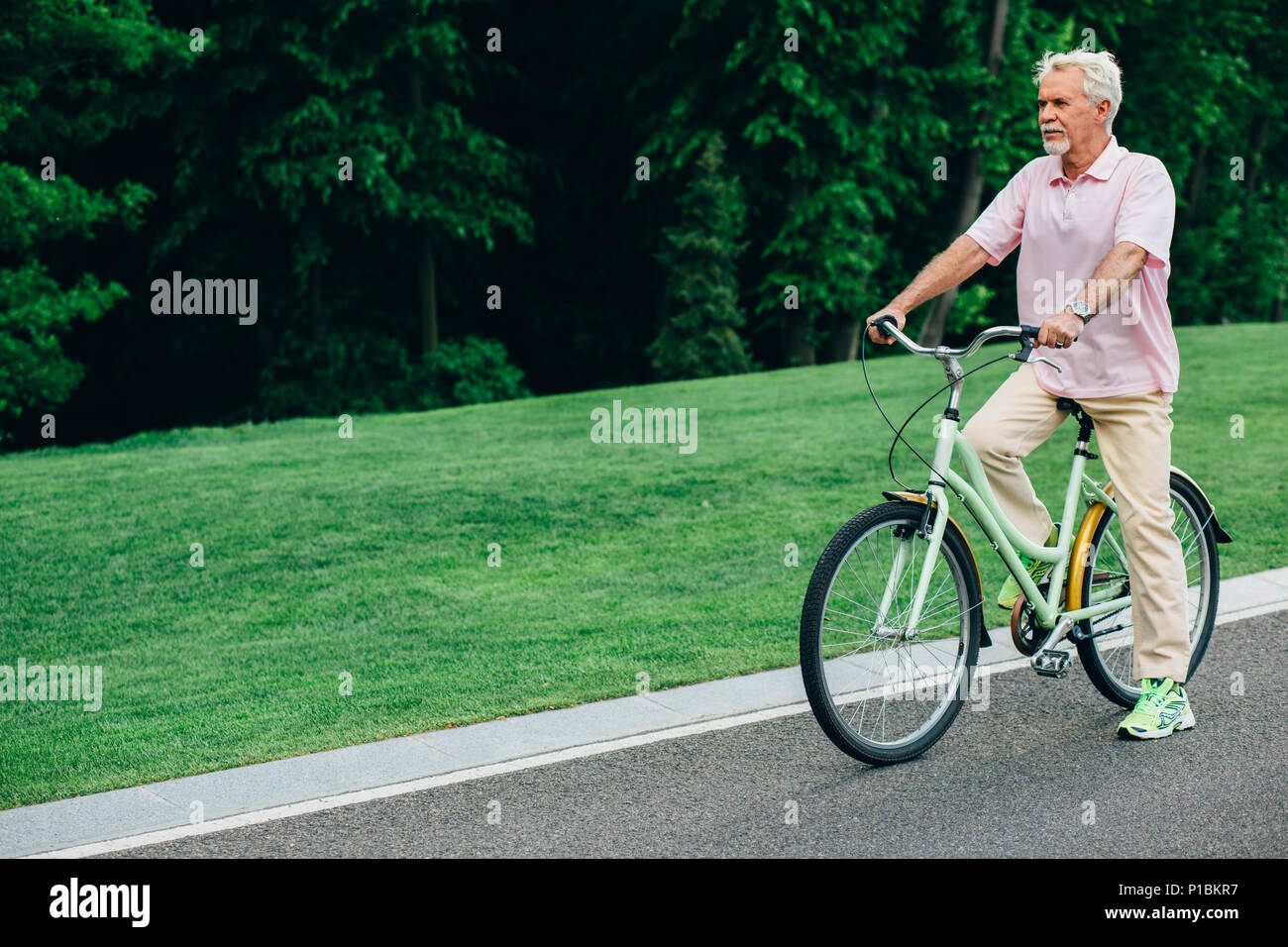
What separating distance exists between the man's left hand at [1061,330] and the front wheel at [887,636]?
2.25 feet

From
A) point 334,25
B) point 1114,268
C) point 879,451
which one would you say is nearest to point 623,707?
point 1114,268

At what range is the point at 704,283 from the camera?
74.6ft

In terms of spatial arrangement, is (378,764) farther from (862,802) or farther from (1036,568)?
(1036,568)

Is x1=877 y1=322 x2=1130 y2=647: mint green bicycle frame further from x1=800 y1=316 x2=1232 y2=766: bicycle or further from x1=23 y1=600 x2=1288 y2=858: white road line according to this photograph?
x1=23 y1=600 x2=1288 y2=858: white road line

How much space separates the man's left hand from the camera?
4.38 metres

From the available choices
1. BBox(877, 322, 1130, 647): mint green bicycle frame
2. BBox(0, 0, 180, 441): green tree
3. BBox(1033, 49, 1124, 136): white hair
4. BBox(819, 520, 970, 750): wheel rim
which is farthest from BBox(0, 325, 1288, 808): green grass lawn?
BBox(0, 0, 180, 441): green tree

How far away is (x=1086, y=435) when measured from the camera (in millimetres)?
5082

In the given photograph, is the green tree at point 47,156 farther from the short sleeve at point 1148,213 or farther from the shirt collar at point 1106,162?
the short sleeve at point 1148,213

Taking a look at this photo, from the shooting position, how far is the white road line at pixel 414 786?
4.20 meters

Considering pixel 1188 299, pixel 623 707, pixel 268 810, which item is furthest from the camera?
pixel 1188 299

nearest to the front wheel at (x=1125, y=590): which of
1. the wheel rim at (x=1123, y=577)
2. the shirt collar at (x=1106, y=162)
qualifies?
the wheel rim at (x=1123, y=577)

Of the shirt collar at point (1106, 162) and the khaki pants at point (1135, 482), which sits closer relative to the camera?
the shirt collar at point (1106, 162)

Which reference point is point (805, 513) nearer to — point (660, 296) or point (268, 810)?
point (268, 810)
